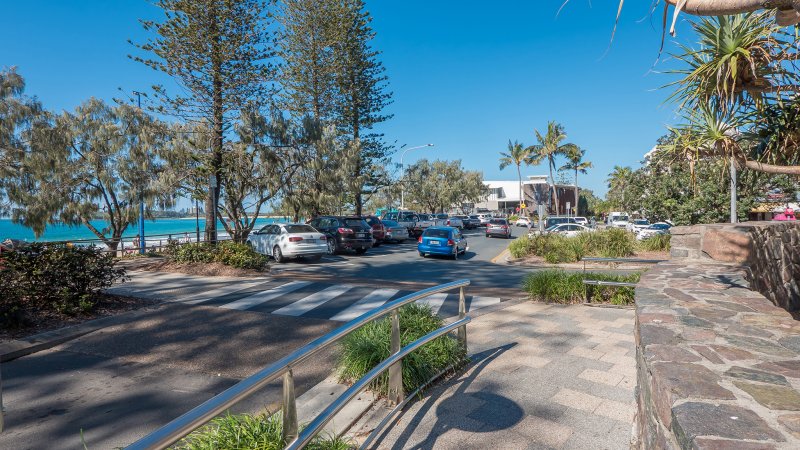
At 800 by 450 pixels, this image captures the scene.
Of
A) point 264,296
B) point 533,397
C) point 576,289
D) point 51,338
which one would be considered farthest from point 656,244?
point 51,338

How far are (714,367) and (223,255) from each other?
13556mm

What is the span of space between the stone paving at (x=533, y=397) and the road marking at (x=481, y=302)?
7.79 feet

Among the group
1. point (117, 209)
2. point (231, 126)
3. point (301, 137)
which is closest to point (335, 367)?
point (231, 126)

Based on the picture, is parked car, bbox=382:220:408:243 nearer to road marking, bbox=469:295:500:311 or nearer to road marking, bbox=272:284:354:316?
road marking, bbox=272:284:354:316

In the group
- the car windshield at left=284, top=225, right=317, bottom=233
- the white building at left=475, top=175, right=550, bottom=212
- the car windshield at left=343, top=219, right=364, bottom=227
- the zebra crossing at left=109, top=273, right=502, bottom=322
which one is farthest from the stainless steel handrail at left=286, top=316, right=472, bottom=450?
the white building at left=475, top=175, right=550, bottom=212

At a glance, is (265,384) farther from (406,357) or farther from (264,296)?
(264,296)

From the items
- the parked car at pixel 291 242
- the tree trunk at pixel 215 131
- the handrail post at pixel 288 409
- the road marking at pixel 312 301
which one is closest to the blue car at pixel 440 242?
the parked car at pixel 291 242

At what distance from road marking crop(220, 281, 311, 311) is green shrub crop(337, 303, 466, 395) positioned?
14.8 feet

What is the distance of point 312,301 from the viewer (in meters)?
9.55

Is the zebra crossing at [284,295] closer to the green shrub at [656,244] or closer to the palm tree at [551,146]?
the green shrub at [656,244]

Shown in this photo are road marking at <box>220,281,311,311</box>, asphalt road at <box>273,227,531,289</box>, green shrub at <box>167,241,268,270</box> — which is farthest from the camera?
green shrub at <box>167,241,268,270</box>

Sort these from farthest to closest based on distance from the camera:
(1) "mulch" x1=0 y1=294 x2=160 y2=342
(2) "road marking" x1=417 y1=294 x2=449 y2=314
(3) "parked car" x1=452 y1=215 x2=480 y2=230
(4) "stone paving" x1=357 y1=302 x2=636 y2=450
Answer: (3) "parked car" x1=452 y1=215 x2=480 y2=230, (2) "road marking" x1=417 y1=294 x2=449 y2=314, (1) "mulch" x1=0 y1=294 x2=160 y2=342, (4) "stone paving" x1=357 y1=302 x2=636 y2=450

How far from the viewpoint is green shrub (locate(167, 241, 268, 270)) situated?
544 inches

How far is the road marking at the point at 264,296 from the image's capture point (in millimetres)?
8973
